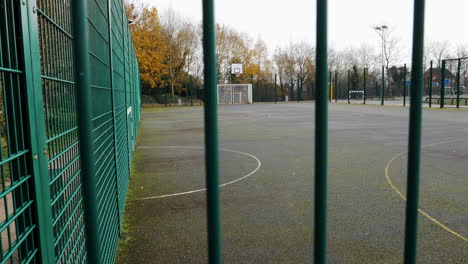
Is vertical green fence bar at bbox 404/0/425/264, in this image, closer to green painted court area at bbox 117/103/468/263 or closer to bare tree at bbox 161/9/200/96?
green painted court area at bbox 117/103/468/263

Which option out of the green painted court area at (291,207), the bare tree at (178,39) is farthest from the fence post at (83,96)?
the bare tree at (178,39)

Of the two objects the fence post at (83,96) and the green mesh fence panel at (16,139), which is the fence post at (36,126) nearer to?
the green mesh fence panel at (16,139)

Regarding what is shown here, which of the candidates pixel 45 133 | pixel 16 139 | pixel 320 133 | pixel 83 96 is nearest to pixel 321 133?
pixel 320 133

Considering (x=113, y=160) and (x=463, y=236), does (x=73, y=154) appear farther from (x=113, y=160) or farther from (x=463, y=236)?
(x=463, y=236)

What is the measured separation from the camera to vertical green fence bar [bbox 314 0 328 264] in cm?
87

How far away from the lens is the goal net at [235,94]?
39281 millimetres

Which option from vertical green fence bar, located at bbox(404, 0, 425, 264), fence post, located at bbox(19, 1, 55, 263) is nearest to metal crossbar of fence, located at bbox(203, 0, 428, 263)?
vertical green fence bar, located at bbox(404, 0, 425, 264)

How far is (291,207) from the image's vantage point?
4.46 metres

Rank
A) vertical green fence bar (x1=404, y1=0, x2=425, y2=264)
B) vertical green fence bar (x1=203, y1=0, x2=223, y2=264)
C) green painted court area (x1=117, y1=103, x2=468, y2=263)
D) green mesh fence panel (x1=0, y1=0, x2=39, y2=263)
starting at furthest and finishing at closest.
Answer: green painted court area (x1=117, y1=103, x2=468, y2=263)
green mesh fence panel (x1=0, y1=0, x2=39, y2=263)
vertical green fence bar (x1=404, y1=0, x2=425, y2=264)
vertical green fence bar (x1=203, y1=0, x2=223, y2=264)

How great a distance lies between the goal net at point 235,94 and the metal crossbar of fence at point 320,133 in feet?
125

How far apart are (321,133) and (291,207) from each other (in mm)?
3712

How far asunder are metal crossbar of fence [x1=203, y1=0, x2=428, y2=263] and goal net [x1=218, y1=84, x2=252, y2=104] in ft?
125

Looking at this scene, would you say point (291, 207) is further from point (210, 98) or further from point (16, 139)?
point (210, 98)

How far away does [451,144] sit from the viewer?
9.09 m
